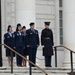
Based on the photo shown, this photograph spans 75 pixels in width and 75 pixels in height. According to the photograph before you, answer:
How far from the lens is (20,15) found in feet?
94.5

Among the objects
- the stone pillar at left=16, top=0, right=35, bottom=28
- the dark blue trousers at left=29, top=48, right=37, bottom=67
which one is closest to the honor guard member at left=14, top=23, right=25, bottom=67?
the dark blue trousers at left=29, top=48, right=37, bottom=67

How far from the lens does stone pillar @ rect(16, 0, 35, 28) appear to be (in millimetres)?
28781

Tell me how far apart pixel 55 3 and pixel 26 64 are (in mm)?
6458

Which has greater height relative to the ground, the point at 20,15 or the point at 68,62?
the point at 20,15

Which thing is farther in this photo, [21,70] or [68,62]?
[68,62]

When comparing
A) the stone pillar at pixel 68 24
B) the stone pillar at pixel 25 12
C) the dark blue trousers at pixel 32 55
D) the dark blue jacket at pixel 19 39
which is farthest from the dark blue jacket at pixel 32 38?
the stone pillar at pixel 68 24

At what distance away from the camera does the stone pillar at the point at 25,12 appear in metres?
28.8

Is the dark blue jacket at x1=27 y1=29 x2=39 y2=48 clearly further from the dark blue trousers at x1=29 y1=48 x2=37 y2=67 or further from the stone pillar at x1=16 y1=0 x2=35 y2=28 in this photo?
the stone pillar at x1=16 y1=0 x2=35 y2=28

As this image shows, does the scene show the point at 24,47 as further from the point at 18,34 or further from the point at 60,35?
the point at 60,35

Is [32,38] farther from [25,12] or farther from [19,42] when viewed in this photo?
[25,12]

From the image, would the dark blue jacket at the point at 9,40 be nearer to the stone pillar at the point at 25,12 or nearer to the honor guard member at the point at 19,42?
the honor guard member at the point at 19,42

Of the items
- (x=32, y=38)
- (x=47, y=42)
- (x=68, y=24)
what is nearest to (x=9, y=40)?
A: (x=32, y=38)

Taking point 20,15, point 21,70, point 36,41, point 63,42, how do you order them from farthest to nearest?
point 63,42 < point 20,15 < point 36,41 < point 21,70

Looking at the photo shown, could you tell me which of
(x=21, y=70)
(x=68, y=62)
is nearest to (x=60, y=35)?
(x=68, y=62)
